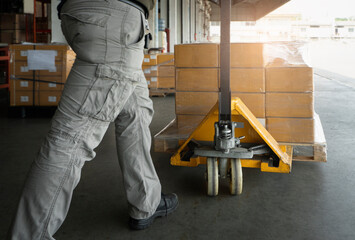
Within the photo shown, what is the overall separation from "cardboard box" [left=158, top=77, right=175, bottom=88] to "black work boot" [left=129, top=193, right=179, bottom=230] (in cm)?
634

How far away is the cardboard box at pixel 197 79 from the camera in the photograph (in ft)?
10.4

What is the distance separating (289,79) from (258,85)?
10.7 inches

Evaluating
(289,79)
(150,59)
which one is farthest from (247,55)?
(150,59)

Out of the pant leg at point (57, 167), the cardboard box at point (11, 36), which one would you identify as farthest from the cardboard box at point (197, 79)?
the cardboard box at point (11, 36)

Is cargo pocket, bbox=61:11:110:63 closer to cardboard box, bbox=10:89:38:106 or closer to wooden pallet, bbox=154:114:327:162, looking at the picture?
wooden pallet, bbox=154:114:327:162

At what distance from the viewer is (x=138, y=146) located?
1888mm

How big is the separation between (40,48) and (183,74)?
11.2 ft

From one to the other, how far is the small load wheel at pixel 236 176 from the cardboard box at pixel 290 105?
0.85 meters

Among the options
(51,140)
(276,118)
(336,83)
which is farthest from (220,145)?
(336,83)

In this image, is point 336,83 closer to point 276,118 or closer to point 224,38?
point 276,118

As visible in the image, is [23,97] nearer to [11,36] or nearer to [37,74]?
[37,74]

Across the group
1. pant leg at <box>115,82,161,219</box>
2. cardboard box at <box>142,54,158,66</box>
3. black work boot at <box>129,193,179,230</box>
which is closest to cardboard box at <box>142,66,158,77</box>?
cardboard box at <box>142,54,158,66</box>

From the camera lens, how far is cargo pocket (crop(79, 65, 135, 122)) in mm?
1563

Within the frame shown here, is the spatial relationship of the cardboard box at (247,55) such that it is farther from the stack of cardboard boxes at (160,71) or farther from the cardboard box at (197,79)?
the stack of cardboard boxes at (160,71)
